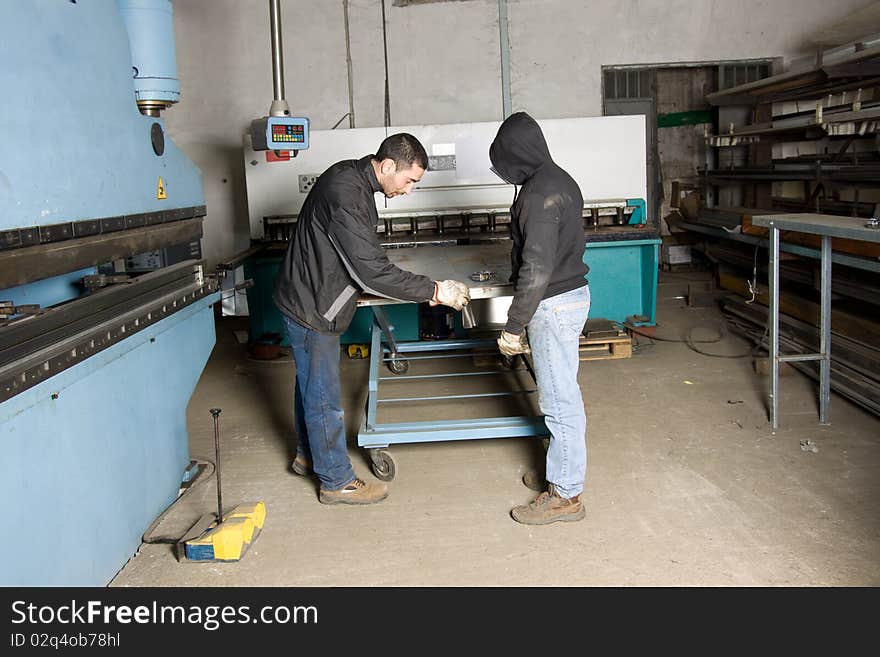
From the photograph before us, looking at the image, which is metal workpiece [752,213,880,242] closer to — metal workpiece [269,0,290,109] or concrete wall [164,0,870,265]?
metal workpiece [269,0,290,109]

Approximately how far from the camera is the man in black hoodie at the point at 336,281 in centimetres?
258

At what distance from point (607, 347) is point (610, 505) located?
203 centimetres

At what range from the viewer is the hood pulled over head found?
8.14ft

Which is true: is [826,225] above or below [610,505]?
above

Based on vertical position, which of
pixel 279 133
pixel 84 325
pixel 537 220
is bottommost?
pixel 84 325

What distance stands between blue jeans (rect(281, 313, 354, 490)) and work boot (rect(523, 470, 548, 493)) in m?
0.64

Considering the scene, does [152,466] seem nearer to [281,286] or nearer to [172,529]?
[172,529]

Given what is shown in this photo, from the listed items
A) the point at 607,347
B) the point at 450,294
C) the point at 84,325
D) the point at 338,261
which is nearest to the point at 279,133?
the point at 338,261

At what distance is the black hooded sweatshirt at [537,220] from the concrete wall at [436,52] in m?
4.01

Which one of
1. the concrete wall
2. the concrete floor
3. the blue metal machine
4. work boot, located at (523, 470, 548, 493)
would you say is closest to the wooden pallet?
the concrete floor

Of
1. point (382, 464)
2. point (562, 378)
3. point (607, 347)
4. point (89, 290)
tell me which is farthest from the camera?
point (607, 347)

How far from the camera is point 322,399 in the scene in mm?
2762

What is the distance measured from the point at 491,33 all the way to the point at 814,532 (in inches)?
193

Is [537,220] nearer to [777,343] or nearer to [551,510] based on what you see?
[551,510]
